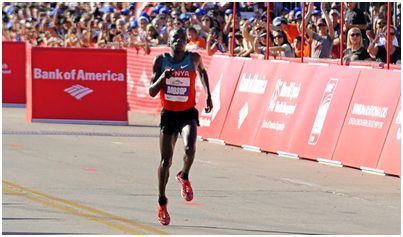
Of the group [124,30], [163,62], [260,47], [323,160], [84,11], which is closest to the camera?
[163,62]

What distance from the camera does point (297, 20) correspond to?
19906mm

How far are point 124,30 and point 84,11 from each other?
5469mm

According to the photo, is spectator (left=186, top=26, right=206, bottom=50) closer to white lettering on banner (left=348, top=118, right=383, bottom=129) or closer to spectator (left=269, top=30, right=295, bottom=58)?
spectator (left=269, top=30, right=295, bottom=58)

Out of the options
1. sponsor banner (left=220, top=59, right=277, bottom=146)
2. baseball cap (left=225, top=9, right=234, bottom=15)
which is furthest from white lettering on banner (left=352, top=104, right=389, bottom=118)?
baseball cap (left=225, top=9, right=234, bottom=15)

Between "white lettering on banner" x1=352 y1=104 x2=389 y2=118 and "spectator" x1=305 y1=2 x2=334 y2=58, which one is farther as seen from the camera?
"spectator" x1=305 y1=2 x2=334 y2=58

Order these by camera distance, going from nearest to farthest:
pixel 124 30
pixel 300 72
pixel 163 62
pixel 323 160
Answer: pixel 163 62 → pixel 323 160 → pixel 300 72 → pixel 124 30

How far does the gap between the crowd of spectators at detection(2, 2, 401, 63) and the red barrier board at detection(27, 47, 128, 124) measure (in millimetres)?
1579

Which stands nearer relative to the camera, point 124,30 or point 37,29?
point 124,30

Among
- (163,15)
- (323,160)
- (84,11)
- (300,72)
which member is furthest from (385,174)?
(84,11)

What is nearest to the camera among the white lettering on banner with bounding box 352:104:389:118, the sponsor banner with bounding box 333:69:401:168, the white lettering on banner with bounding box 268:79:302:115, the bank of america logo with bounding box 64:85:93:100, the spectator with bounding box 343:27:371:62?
→ the sponsor banner with bounding box 333:69:401:168

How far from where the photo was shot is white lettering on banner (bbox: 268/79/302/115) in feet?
58.4

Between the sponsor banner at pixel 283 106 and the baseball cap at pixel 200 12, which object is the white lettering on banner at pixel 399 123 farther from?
the baseball cap at pixel 200 12

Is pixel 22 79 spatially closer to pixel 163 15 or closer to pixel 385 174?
pixel 163 15

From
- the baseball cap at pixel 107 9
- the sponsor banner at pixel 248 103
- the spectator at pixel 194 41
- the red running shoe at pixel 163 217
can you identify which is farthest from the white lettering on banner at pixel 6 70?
the red running shoe at pixel 163 217
